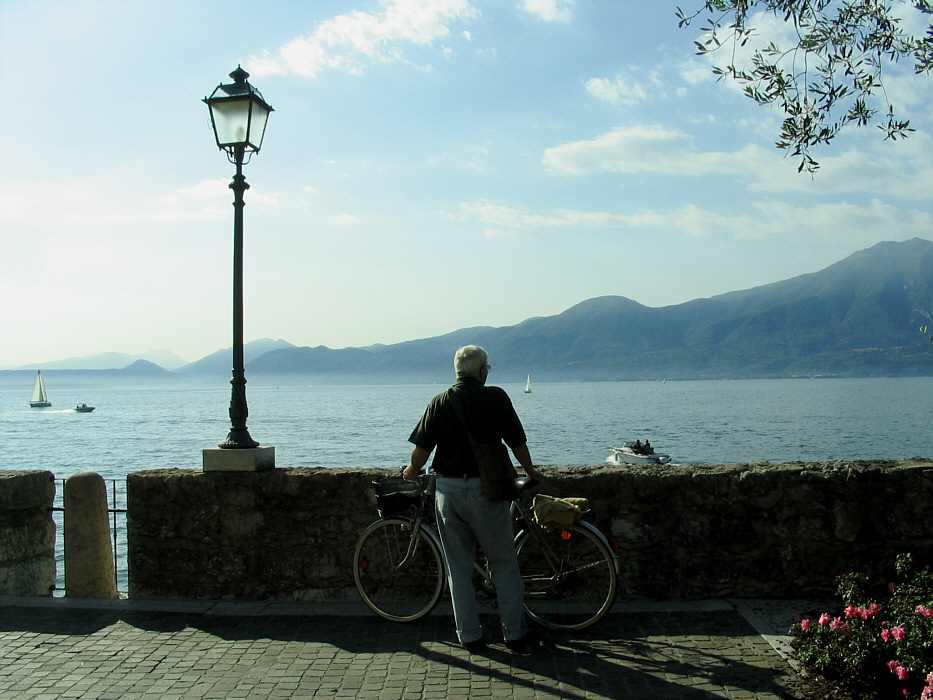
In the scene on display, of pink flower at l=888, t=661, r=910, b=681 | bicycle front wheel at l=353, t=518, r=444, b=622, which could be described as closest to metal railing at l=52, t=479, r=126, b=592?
bicycle front wheel at l=353, t=518, r=444, b=622

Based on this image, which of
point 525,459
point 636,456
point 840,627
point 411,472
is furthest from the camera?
point 636,456

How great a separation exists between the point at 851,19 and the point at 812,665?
15.0 feet

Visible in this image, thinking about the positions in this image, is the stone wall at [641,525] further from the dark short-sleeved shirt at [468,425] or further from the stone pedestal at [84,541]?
the dark short-sleeved shirt at [468,425]

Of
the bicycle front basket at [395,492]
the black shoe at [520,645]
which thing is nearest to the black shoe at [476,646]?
the black shoe at [520,645]

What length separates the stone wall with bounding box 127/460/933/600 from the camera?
18.7 feet

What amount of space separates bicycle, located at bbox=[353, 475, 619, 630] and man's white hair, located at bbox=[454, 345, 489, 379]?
803mm

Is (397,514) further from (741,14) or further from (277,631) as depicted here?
(741,14)

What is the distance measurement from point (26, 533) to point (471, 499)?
4.42 m

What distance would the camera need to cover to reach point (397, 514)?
561 cm

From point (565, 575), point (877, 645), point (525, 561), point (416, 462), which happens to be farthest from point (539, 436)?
point (877, 645)

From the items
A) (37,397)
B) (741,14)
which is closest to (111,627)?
(741,14)

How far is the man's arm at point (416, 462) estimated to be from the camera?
5.12 metres

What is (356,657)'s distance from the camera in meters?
4.89

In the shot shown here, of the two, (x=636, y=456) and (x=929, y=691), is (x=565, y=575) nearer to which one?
(x=929, y=691)
